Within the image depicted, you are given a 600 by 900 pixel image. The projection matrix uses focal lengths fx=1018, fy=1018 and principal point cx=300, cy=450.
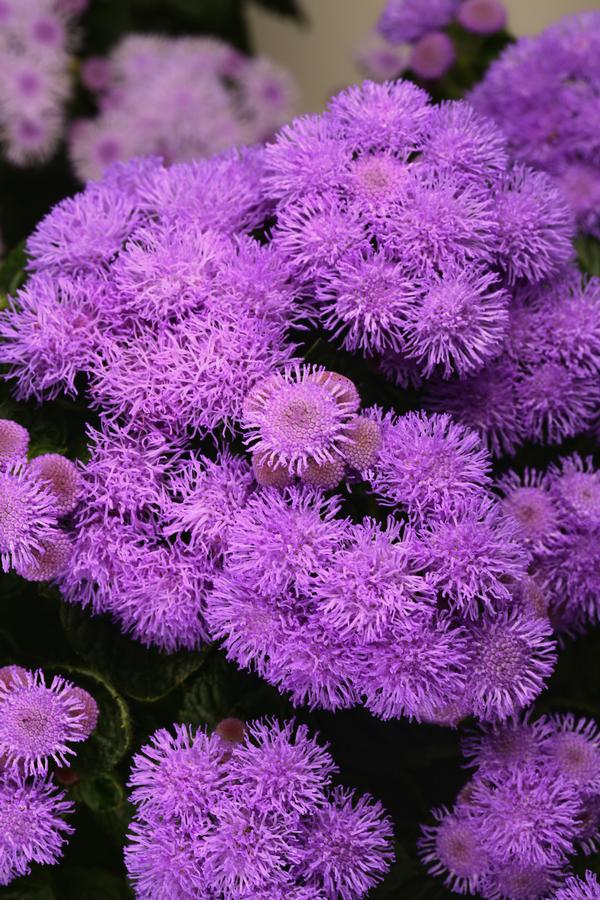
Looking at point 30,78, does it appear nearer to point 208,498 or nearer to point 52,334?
point 52,334

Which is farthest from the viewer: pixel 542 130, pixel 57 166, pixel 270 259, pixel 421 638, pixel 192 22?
pixel 192 22

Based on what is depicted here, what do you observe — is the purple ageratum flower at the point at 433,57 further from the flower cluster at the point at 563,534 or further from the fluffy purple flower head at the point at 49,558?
the fluffy purple flower head at the point at 49,558

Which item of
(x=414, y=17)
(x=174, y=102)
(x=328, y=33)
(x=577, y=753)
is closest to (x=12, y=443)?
(x=577, y=753)

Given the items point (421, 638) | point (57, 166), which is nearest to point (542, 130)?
point (421, 638)

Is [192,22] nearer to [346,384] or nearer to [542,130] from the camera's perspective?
[542,130]

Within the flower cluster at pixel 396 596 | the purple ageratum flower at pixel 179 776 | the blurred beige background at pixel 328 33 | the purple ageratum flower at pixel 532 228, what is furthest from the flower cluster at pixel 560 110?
the blurred beige background at pixel 328 33

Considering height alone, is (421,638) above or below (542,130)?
below
